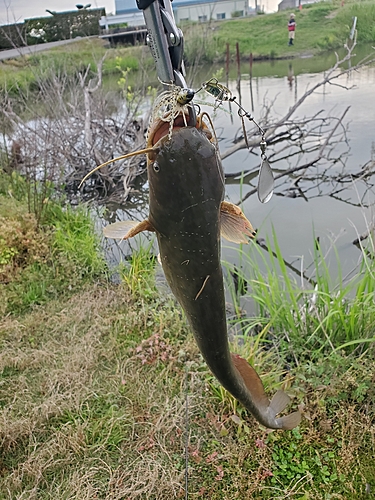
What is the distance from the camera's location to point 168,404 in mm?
2807

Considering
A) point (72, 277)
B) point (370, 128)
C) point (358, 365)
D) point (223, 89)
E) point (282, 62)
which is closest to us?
point (223, 89)

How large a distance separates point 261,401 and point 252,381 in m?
0.13

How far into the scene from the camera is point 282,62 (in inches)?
756

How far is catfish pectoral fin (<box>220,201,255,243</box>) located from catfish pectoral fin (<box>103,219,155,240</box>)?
0.64 ft

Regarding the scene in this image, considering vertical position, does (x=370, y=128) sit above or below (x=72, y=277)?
above

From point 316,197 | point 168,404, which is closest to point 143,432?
point 168,404

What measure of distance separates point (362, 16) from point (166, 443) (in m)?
19.8

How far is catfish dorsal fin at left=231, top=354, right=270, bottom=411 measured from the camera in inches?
60.4

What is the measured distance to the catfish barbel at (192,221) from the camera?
2.95 feet

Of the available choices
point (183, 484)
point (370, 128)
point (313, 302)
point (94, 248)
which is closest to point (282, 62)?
point (370, 128)

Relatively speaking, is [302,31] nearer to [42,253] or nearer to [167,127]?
[42,253]

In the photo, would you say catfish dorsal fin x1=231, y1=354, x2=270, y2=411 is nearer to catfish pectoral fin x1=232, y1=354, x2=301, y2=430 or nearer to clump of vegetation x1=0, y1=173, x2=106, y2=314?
catfish pectoral fin x1=232, y1=354, x2=301, y2=430

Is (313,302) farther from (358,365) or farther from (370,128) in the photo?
(370,128)

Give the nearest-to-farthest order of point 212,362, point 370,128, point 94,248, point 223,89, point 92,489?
1. point 223,89
2. point 212,362
3. point 92,489
4. point 94,248
5. point 370,128
